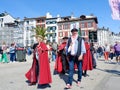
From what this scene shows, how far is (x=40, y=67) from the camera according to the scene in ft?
28.4

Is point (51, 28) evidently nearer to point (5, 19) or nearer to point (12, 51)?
point (5, 19)

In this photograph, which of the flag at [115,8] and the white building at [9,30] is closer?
the flag at [115,8]

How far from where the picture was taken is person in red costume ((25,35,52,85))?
8.60m

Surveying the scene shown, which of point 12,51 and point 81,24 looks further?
point 81,24

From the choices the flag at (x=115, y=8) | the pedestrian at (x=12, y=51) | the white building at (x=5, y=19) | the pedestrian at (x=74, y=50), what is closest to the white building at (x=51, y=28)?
the white building at (x=5, y=19)

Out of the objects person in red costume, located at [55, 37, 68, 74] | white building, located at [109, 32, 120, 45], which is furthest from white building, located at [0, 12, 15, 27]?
person in red costume, located at [55, 37, 68, 74]

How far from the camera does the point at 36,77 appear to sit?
914 cm

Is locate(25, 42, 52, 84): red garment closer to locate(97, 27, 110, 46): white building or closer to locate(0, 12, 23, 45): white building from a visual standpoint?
locate(0, 12, 23, 45): white building

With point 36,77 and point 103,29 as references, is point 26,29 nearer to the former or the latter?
point 103,29

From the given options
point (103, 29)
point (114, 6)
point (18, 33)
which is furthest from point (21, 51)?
point (103, 29)

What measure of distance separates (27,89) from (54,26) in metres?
86.9

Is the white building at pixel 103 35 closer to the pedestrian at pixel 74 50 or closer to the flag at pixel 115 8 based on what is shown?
the flag at pixel 115 8

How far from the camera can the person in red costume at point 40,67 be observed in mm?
8602

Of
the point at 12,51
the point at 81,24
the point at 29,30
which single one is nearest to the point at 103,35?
the point at 29,30
